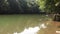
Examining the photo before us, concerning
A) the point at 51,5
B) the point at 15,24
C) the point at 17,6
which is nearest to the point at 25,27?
the point at 15,24

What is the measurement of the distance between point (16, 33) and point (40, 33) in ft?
5.73

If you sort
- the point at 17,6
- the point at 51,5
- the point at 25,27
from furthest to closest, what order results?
the point at 17,6 < the point at 51,5 < the point at 25,27

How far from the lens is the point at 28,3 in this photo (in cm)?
3747

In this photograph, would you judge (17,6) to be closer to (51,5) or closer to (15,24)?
(51,5)

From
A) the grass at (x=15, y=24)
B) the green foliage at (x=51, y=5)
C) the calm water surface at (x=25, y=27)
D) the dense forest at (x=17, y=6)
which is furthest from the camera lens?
the dense forest at (x=17, y=6)

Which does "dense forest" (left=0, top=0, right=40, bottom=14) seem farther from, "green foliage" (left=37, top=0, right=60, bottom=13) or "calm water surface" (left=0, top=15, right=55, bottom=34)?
"green foliage" (left=37, top=0, right=60, bottom=13)

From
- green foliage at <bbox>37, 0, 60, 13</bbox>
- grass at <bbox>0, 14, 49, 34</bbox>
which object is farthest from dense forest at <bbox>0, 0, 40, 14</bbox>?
green foliage at <bbox>37, 0, 60, 13</bbox>

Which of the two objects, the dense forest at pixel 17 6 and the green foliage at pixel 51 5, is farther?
the dense forest at pixel 17 6

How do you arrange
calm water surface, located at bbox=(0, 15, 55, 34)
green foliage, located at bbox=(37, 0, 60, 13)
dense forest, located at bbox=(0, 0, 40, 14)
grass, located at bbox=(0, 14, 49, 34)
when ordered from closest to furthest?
calm water surface, located at bbox=(0, 15, 55, 34) → grass, located at bbox=(0, 14, 49, 34) → green foliage, located at bbox=(37, 0, 60, 13) → dense forest, located at bbox=(0, 0, 40, 14)

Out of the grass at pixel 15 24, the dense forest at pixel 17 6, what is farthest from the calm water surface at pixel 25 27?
the dense forest at pixel 17 6

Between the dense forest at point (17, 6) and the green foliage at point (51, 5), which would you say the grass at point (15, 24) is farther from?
the dense forest at point (17, 6)

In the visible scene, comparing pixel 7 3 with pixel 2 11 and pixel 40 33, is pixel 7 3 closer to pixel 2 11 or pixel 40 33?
pixel 2 11

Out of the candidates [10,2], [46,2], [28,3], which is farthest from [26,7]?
[46,2]

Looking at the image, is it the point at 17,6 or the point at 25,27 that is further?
the point at 17,6
